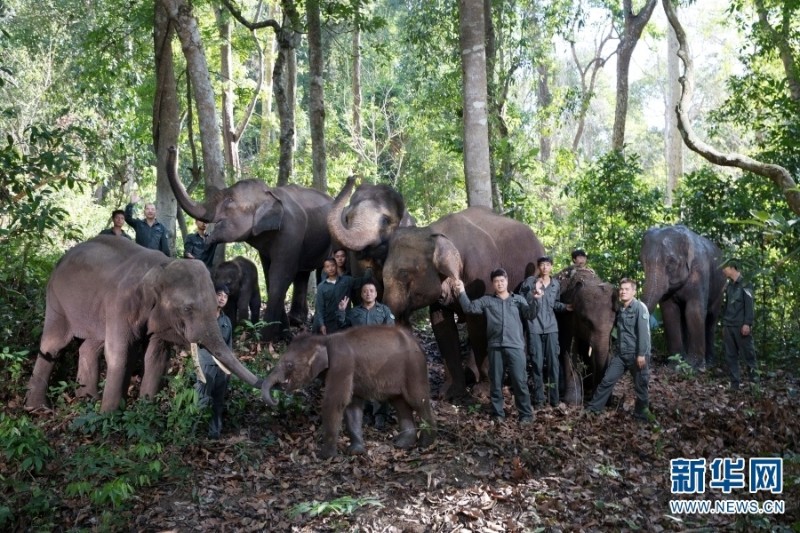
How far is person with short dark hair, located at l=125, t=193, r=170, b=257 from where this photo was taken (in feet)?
39.7

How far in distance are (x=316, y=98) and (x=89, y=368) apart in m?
7.21

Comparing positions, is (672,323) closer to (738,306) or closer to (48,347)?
(738,306)

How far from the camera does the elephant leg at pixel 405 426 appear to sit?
839 centimetres

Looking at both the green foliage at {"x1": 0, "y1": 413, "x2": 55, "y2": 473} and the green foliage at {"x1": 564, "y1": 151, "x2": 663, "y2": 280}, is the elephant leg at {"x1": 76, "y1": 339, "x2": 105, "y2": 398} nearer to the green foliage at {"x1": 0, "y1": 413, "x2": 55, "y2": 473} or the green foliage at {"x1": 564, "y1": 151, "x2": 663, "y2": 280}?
the green foliage at {"x1": 0, "y1": 413, "x2": 55, "y2": 473}

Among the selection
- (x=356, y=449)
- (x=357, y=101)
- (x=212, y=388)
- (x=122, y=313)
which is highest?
(x=357, y=101)

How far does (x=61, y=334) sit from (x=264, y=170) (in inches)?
570

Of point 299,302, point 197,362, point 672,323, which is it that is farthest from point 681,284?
point 197,362

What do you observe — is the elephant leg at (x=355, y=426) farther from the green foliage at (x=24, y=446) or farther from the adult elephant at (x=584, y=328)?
the adult elephant at (x=584, y=328)

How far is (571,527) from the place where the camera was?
21.7 ft

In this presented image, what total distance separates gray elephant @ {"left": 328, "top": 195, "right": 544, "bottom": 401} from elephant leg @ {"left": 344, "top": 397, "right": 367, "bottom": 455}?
2100 millimetres

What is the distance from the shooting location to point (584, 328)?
34.2 ft

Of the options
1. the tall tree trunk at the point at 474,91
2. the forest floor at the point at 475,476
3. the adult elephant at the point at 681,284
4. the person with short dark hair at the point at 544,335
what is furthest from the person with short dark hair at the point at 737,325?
the tall tree trunk at the point at 474,91

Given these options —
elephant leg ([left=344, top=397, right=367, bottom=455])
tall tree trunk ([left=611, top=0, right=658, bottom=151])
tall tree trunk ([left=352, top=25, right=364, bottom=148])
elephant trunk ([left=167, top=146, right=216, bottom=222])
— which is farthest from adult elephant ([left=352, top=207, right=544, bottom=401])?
tall tree trunk ([left=352, top=25, right=364, bottom=148])

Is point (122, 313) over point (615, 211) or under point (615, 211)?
under
